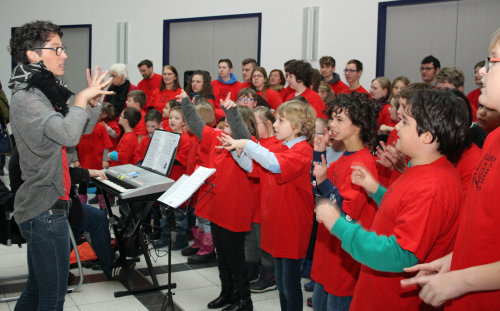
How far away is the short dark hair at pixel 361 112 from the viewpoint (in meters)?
2.48

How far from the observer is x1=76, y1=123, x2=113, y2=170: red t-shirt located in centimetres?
569

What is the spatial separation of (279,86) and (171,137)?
286 cm

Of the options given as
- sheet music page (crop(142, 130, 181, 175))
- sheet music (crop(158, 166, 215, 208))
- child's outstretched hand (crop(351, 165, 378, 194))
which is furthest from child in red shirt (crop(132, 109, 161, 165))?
child's outstretched hand (crop(351, 165, 378, 194))

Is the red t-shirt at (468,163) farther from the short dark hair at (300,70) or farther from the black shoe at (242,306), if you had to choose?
the short dark hair at (300,70)

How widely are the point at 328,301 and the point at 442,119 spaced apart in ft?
3.79

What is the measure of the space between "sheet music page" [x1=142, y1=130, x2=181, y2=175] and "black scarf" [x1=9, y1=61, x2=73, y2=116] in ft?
5.59

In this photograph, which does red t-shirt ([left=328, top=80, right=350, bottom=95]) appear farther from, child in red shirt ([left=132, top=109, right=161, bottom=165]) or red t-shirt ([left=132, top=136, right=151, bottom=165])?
red t-shirt ([left=132, top=136, right=151, bottom=165])

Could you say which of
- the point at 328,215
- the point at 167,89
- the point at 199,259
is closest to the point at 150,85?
the point at 167,89

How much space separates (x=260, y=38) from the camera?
843cm

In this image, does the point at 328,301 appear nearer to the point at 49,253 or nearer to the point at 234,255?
the point at 234,255

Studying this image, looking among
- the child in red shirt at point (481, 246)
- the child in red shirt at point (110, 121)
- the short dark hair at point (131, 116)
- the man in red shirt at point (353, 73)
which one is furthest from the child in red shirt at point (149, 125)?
the child in red shirt at point (481, 246)

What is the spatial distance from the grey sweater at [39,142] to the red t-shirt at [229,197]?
1.20 m

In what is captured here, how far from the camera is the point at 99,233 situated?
377cm

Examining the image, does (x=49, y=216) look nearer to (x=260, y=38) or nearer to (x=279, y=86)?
(x=279, y=86)
